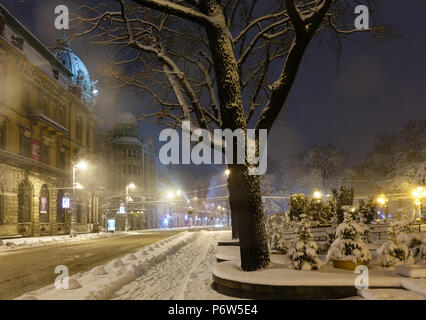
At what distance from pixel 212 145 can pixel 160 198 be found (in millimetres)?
79752

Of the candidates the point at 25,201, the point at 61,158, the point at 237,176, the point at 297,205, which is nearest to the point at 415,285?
the point at 237,176

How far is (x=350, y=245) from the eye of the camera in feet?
28.3

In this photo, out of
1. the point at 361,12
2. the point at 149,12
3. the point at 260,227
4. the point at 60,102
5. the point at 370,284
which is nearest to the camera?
the point at 370,284

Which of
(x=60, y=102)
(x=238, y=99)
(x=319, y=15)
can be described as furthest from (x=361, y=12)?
(x=60, y=102)

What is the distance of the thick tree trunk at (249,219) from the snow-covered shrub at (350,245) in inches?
65.6

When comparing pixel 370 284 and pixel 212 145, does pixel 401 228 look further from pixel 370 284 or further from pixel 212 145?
pixel 212 145

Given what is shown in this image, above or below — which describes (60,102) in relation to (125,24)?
above

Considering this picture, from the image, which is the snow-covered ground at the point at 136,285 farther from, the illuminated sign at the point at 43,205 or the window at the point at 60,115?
the window at the point at 60,115

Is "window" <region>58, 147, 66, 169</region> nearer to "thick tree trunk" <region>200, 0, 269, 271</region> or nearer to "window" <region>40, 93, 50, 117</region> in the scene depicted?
"window" <region>40, 93, 50, 117</region>

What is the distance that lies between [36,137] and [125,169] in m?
35.3

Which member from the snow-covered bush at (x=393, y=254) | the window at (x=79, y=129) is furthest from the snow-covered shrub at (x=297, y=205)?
the window at (x=79, y=129)

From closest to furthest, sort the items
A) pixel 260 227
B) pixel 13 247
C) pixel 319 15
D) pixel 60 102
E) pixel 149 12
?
1. pixel 319 15
2. pixel 260 227
3. pixel 149 12
4. pixel 13 247
5. pixel 60 102

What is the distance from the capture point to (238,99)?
29.6ft

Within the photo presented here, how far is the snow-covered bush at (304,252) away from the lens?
27.7 feet
